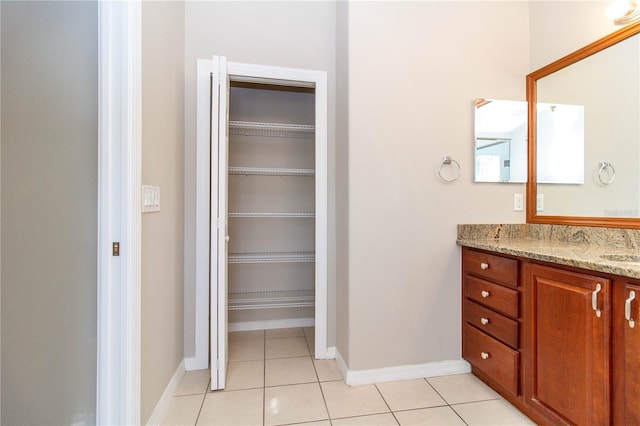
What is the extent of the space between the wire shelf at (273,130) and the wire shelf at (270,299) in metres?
1.46

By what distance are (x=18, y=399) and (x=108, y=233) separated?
2.18ft

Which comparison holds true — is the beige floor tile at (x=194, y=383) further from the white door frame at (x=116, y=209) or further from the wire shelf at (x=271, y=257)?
the wire shelf at (x=271, y=257)

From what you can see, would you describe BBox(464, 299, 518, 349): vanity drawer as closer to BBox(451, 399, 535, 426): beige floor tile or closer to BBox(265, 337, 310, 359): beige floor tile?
BBox(451, 399, 535, 426): beige floor tile

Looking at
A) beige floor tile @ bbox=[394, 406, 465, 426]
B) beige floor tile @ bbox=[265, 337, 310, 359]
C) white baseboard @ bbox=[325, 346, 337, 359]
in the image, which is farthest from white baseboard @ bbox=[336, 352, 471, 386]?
beige floor tile @ bbox=[265, 337, 310, 359]

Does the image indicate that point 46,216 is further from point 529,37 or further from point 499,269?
point 529,37

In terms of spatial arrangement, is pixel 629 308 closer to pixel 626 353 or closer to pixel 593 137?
pixel 626 353

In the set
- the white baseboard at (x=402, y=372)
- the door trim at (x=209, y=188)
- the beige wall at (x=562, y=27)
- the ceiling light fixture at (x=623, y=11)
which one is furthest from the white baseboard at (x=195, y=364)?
the ceiling light fixture at (x=623, y=11)

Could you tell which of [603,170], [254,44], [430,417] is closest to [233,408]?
[430,417]

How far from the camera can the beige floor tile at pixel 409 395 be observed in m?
1.66

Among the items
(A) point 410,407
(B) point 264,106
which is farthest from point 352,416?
(B) point 264,106

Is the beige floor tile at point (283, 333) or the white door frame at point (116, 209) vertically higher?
the white door frame at point (116, 209)

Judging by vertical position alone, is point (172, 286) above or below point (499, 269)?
below

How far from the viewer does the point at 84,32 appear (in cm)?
119

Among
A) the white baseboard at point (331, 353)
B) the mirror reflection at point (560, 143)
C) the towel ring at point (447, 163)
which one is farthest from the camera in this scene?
the white baseboard at point (331, 353)
